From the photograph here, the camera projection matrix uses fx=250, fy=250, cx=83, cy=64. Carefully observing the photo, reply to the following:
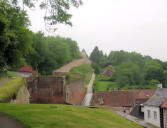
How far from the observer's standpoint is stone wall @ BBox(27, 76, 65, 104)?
25.8m

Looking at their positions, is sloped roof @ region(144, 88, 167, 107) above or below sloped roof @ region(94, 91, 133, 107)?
above

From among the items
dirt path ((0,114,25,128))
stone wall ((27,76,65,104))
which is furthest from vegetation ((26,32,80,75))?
dirt path ((0,114,25,128))

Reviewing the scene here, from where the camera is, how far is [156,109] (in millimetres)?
25531

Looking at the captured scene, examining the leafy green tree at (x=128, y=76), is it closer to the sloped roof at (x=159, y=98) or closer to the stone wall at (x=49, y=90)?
the sloped roof at (x=159, y=98)

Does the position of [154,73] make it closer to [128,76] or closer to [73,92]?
[128,76]

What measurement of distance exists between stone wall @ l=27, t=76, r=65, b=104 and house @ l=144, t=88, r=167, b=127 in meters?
9.44

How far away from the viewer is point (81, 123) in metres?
9.23

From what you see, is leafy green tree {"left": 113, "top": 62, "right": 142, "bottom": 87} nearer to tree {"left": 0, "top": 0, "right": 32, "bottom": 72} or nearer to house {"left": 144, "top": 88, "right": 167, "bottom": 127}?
house {"left": 144, "top": 88, "right": 167, "bottom": 127}

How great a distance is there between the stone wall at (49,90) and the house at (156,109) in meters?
9.44

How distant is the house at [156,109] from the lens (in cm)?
2481

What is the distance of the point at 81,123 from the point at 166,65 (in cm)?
8327

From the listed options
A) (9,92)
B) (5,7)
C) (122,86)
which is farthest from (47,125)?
(122,86)

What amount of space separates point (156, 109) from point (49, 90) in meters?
11.2

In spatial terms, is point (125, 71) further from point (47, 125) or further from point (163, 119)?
point (47, 125)
